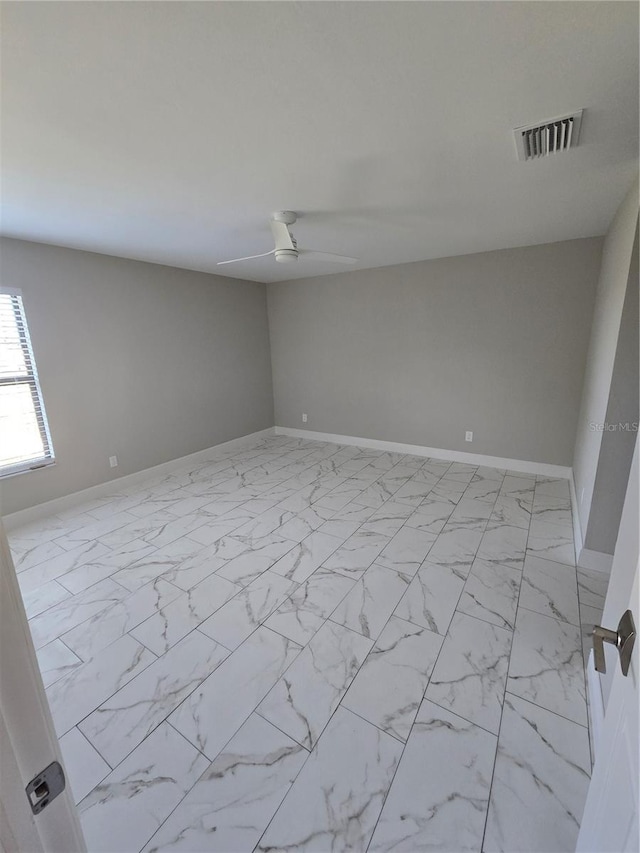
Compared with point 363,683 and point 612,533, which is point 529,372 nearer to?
point 612,533

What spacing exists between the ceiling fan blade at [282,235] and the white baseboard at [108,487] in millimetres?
2872

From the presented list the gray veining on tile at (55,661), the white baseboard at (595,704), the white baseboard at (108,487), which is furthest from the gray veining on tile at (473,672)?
the white baseboard at (108,487)

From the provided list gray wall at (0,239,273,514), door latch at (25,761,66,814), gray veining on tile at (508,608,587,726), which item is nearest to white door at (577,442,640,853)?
gray veining on tile at (508,608,587,726)

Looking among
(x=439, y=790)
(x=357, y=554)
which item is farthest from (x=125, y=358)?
(x=439, y=790)

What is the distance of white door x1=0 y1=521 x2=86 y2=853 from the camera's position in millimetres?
499

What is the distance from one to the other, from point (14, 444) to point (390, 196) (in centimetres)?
359

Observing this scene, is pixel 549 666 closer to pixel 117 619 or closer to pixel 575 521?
pixel 575 521

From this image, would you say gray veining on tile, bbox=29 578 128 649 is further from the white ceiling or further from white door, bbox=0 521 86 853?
the white ceiling

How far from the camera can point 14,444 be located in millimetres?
3107

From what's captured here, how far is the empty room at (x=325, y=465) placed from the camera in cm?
107

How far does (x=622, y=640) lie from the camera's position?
28.2 inches

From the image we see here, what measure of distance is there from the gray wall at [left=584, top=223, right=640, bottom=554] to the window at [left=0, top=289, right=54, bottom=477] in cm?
437

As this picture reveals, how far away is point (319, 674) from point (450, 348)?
3.58m

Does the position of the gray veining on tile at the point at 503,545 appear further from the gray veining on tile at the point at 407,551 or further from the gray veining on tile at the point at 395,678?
the gray veining on tile at the point at 395,678
